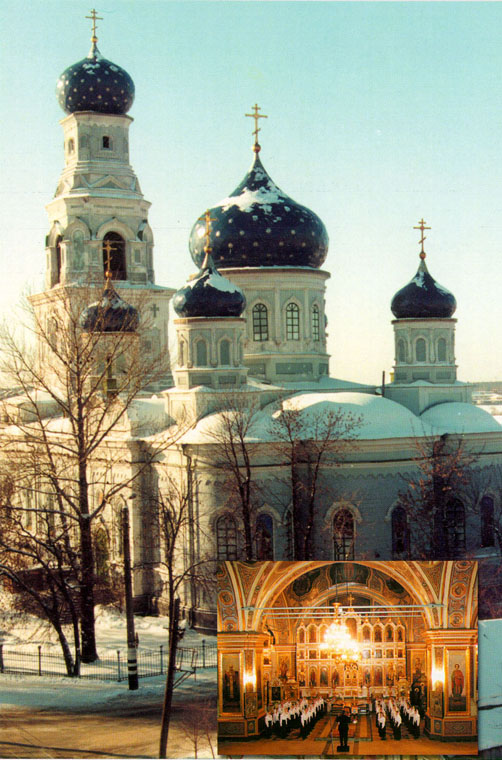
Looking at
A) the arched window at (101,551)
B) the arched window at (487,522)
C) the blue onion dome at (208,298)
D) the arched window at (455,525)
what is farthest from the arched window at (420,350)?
the arched window at (101,551)

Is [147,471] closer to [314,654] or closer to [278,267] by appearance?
[278,267]

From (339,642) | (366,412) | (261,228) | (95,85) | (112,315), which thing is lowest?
(339,642)

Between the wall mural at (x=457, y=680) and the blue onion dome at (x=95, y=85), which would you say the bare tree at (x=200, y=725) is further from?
the blue onion dome at (x=95, y=85)

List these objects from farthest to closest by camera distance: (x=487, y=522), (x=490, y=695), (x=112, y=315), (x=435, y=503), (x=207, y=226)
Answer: (x=112, y=315)
(x=487, y=522)
(x=207, y=226)
(x=435, y=503)
(x=490, y=695)

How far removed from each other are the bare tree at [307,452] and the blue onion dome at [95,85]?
33.6 feet

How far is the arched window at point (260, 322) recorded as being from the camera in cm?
2592

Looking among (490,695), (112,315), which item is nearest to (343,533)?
(112,315)

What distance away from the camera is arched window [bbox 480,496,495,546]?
23.7 m

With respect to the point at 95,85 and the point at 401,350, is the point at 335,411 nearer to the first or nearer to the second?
the point at 401,350

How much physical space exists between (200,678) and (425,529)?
20.9ft

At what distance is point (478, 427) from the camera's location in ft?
78.8

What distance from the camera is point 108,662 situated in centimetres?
1964

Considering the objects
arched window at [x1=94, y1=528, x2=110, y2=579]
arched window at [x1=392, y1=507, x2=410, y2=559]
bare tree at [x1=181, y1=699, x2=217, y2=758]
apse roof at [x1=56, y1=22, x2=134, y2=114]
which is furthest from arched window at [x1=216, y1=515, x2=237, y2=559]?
apse roof at [x1=56, y1=22, x2=134, y2=114]

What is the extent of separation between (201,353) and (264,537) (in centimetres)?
398
